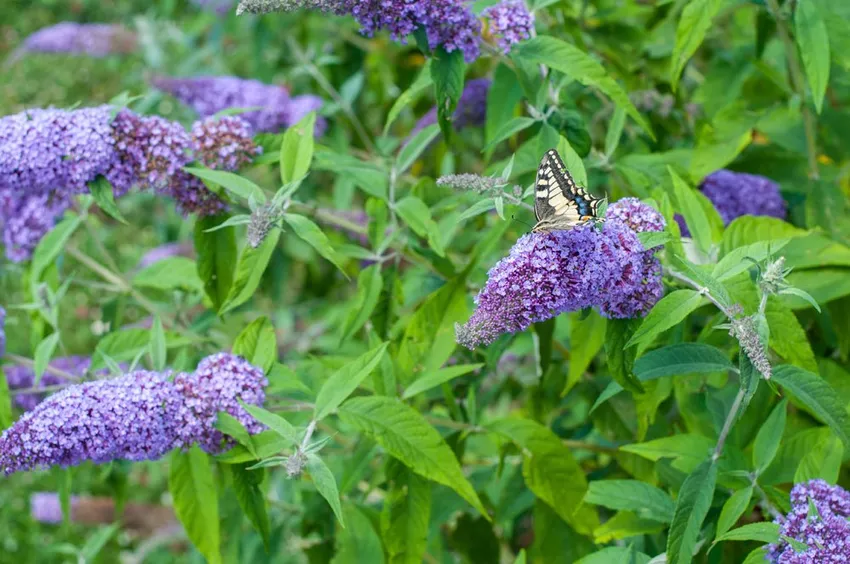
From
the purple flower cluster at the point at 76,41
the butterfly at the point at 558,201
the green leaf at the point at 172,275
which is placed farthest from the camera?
the purple flower cluster at the point at 76,41


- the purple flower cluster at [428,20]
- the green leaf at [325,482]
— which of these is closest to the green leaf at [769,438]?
the green leaf at [325,482]

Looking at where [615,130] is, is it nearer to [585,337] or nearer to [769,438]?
[585,337]

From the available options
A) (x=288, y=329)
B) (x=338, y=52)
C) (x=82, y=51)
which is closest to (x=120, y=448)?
(x=288, y=329)

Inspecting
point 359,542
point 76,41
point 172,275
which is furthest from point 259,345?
point 76,41

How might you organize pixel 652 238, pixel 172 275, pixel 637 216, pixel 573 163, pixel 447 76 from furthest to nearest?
pixel 172 275
pixel 447 76
pixel 573 163
pixel 637 216
pixel 652 238

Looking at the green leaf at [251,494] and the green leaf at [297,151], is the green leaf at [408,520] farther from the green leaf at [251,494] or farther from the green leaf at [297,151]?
the green leaf at [297,151]
